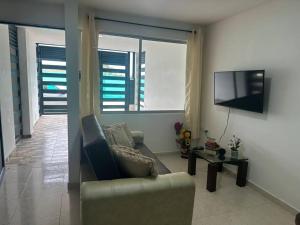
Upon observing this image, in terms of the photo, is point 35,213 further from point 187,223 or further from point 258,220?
point 258,220

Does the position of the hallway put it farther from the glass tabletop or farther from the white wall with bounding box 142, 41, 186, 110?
the white wall with bounding box 142, 41, 186, 110

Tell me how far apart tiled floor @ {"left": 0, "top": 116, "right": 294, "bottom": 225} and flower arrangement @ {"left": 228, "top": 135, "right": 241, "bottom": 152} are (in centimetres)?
50

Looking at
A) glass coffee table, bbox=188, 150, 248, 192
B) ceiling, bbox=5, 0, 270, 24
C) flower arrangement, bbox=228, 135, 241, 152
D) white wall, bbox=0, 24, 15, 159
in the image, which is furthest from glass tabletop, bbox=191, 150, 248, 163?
white wall, bbox=0, 24, 15, 159

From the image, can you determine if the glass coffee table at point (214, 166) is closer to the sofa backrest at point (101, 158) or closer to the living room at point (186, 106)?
the living room at point (186, 106)

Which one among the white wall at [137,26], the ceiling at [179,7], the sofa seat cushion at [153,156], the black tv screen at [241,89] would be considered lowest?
the sofa seat cushion at [153,156]

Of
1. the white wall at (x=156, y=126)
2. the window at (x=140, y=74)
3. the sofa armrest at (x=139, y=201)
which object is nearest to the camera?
the sofa armrest at (x=139, y=201)

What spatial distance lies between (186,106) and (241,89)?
4.30ft

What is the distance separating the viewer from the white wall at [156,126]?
3.90m

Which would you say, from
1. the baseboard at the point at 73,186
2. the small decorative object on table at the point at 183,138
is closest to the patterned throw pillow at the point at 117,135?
the baseboard at the point at 73,186

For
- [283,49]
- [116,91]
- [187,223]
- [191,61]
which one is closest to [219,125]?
[191,61]

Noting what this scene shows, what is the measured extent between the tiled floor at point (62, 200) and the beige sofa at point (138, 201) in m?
0.66

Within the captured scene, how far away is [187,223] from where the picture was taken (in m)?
1.74

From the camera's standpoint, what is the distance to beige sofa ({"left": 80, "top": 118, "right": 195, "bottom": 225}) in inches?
58.5

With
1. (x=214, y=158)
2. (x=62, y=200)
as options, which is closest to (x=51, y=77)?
(x=62, y=200)
